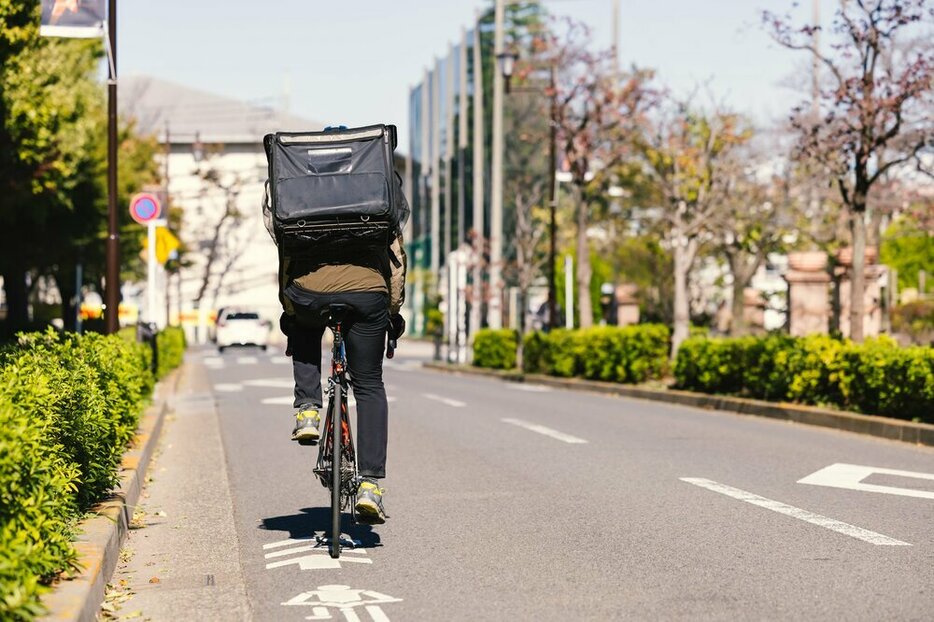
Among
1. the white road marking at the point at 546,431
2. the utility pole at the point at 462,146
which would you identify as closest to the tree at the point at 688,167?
the white road marking at the point at 546,431

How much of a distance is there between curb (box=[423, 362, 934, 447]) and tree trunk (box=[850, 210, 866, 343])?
1778 mm

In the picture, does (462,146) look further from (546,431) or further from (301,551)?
(301,551)

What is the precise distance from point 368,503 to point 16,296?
3374 centimetres

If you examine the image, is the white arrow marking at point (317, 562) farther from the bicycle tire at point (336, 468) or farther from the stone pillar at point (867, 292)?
the stone pillar at point (867, 292)

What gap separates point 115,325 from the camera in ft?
51.6

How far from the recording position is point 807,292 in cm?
2811

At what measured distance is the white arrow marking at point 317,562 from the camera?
6592 millimetres

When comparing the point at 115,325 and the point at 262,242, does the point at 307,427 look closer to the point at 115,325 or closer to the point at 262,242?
the point at 115,325

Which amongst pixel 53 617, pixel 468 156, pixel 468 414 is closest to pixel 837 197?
pixel 468 414

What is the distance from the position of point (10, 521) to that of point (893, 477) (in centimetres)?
750

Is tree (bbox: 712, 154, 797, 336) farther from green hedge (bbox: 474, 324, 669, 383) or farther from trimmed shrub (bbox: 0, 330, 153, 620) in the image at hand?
trimmed shrub (bbox: 0, 330, 153, 620)

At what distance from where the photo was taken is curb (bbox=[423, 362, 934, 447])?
14.1 metres

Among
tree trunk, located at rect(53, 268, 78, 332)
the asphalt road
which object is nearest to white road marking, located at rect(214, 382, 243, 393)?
the asphalt road

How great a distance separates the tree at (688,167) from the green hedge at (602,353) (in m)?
1.59
